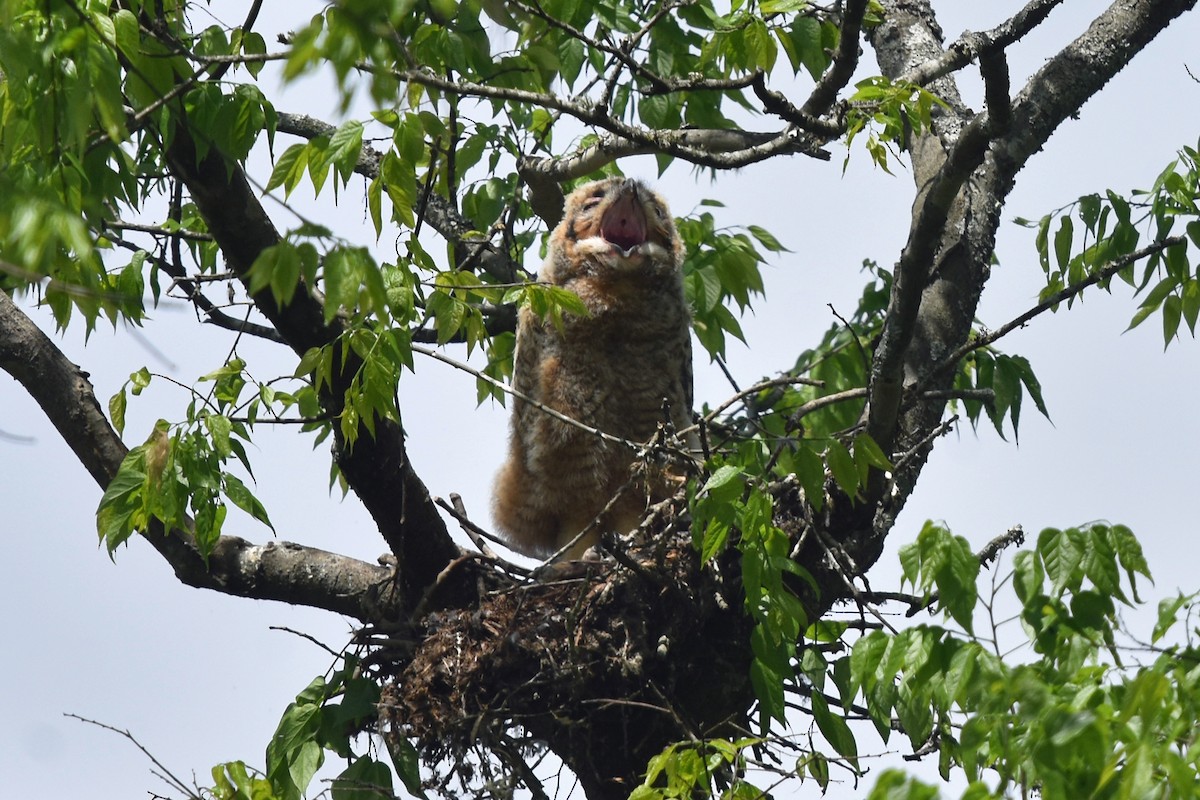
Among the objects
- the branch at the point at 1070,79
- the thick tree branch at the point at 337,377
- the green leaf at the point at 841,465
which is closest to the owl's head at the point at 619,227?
the branch at the point at 1070,79

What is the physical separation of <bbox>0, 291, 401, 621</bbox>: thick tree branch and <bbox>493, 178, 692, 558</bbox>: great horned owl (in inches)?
41.1

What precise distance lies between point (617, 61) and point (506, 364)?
2.42 metres

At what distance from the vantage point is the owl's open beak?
6.11 metres

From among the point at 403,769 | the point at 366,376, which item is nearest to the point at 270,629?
the point at 403,769

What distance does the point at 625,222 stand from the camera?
6117mm

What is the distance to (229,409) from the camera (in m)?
4.68

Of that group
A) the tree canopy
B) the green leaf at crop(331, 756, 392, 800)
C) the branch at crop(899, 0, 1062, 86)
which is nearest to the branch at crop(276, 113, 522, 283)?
the tree canopy

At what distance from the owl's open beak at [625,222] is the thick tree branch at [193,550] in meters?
1.96

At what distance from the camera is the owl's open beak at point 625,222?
20.0 feet

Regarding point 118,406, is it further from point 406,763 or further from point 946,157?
point 946,157

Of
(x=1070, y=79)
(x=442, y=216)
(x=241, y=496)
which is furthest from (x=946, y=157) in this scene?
(x=241, y=496)

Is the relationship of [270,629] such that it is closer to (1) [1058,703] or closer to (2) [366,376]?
(2) [366,376]

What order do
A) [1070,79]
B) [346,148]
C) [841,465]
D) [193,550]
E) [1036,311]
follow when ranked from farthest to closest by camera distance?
[1070,79] < [193,550] < [1036,311] < [841,465] < [346,148]

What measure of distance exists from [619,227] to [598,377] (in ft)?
2.67
